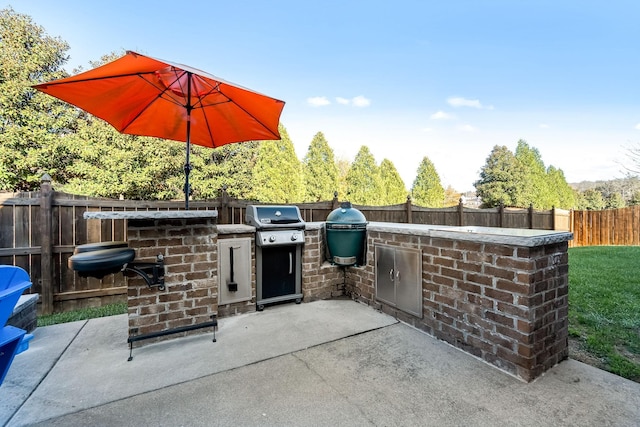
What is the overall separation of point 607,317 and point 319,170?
10.9 meters

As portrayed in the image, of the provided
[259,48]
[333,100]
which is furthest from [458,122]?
[259,48]

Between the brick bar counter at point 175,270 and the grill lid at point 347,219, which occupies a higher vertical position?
the grill lid at point 347,219

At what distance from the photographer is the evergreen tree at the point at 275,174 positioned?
34.8 ft

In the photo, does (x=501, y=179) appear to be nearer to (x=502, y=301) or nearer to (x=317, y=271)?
(x=317, y=271)

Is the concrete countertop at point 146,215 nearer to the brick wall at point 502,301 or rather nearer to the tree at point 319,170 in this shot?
the brick wall at point 502,301

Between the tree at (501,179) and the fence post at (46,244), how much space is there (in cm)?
1961

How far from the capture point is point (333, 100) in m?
16.3

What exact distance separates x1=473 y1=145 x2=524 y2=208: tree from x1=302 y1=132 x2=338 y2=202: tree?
11052 millimetres

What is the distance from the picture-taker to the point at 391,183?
14.2m

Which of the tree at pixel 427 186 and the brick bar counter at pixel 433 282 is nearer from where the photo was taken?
the brick bar counter at pixel 433 282

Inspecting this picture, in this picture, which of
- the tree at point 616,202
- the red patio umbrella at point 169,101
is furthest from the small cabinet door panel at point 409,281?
the tree at point 616,202

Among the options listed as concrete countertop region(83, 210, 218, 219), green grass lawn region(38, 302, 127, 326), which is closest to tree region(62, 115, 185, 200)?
green grass lawn region(38, 302, 127, 326)

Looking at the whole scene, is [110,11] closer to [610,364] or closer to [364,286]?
[364,286]

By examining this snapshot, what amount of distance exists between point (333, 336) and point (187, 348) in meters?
1.33
